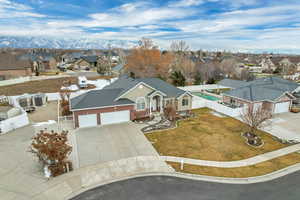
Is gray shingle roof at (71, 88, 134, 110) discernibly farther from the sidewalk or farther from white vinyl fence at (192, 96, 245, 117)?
white vinyl fence at (192, 96, 245, 117)

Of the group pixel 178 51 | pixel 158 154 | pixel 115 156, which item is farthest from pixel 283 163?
pixel 178 51

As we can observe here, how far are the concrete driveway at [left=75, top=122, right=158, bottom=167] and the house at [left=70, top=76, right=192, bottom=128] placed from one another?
1.25 metres

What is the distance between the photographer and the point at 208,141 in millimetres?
17156

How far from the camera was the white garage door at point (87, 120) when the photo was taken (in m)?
19.8

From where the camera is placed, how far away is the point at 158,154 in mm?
14750

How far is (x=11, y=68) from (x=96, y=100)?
44.3 meters

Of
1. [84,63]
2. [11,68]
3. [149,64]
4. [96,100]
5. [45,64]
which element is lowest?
[96,100]

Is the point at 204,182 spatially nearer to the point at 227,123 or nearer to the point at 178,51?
the point at 227,123

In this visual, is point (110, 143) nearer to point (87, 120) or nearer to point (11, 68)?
point (87, 120)

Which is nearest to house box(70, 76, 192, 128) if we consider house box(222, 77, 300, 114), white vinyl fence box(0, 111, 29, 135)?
white vinyl fence box(0, 111, 29, 135)

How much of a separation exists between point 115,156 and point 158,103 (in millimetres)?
11747

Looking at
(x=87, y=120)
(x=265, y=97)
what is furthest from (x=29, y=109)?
(x=265, y=97)

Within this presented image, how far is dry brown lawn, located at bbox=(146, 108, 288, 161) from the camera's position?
48.9 feet

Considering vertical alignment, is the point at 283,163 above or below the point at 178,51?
below
